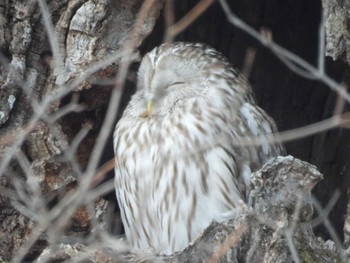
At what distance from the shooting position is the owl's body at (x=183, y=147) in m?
5.84

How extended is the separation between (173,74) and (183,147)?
45cm

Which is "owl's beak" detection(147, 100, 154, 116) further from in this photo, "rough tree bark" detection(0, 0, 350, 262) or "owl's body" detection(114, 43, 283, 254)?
"rough tree bark" detection(0, 0, 350, 262)

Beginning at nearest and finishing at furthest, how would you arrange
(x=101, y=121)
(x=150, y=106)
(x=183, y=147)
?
1. (x=183, y=147)
2. (x=150, y=106)
3. (x=101, y=121)

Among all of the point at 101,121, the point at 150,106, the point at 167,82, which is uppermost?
the point at 167,82

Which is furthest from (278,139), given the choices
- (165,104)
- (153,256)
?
(153,256)

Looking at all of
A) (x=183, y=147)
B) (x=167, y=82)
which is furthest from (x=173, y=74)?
(x=183, y=147)

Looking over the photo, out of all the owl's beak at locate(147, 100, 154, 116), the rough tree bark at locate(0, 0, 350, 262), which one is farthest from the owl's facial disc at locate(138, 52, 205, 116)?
the rough tree bark at locate(0, 0, 350, 262)

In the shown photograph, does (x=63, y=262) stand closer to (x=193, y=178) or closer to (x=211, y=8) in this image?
(x=193, y=178)

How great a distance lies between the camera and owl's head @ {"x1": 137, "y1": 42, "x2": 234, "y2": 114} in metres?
5.99

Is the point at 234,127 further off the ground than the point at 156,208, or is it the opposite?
the point at 234,127

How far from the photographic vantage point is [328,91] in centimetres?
720

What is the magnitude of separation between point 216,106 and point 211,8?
4.04ft

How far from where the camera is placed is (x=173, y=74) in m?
6.07

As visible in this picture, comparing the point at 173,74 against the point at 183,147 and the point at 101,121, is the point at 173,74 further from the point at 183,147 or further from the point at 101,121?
the point at 101,121
